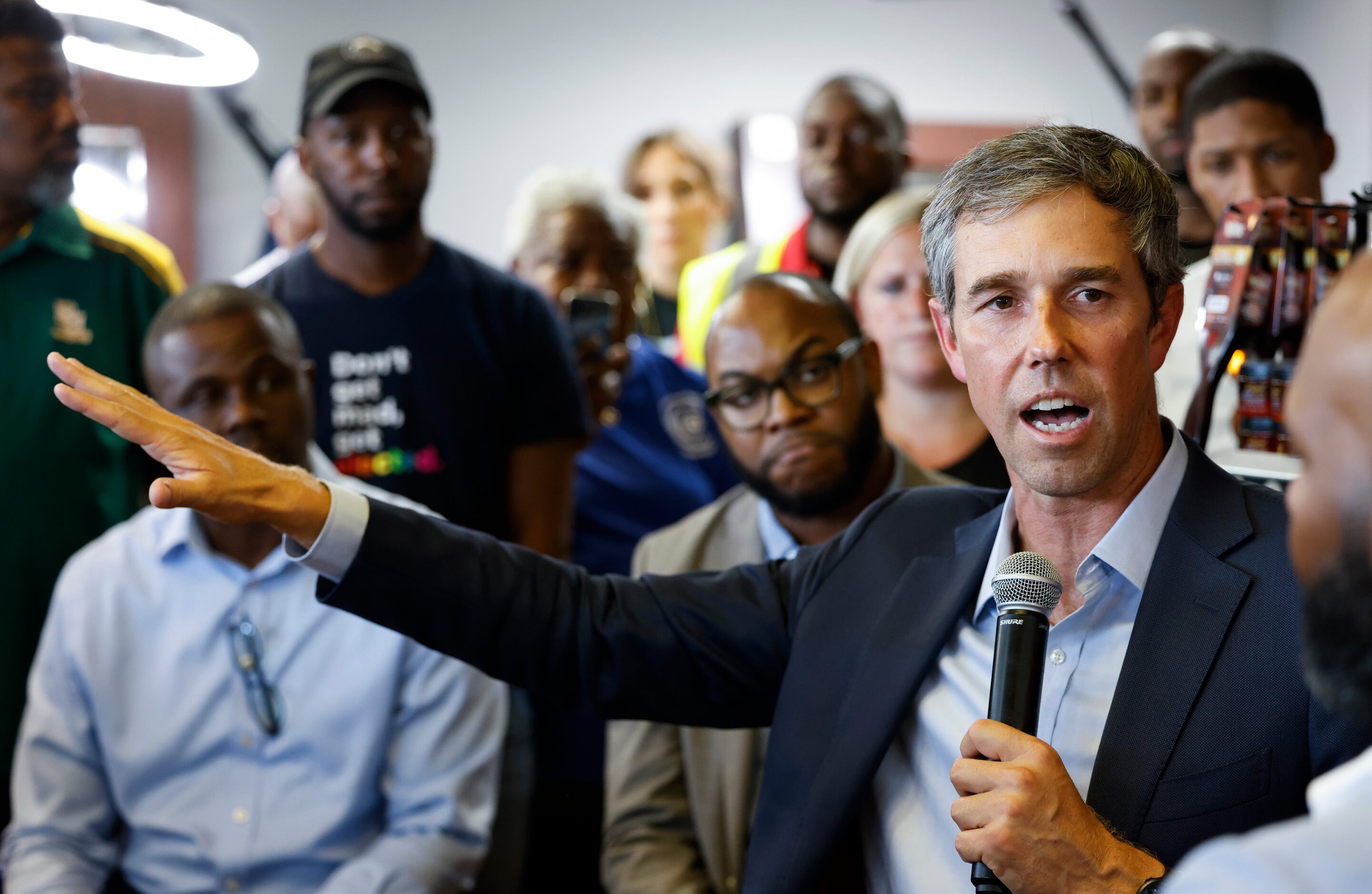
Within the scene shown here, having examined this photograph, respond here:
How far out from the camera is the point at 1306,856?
0.69m

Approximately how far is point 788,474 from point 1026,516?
0.71 m

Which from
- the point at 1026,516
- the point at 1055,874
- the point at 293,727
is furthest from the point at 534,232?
the point at 1055,874

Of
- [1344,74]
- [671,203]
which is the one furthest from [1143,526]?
[1344,74]

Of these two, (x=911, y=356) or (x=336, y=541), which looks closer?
(x=336, y=541)

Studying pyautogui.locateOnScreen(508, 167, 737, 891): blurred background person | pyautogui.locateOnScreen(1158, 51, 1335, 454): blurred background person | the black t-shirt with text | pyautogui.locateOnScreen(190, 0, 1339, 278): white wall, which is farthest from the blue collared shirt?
pyautogui.locateOnScreen(190, 0, 1339, 278): white wall

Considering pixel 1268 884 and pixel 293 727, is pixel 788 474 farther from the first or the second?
pixel 1268 884

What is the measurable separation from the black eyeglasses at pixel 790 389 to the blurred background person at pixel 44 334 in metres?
1.25

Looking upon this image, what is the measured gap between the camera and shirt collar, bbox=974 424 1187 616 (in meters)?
1.35

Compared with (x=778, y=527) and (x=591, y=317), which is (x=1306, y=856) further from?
(x=591, y=317)

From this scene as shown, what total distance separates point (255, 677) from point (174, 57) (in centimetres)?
333

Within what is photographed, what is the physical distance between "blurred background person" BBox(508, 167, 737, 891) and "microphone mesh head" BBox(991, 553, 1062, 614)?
4.85 ft

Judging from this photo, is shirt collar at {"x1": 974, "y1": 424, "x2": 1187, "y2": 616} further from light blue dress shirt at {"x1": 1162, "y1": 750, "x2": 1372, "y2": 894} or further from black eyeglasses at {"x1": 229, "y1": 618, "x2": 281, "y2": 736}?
black eyeglasses at {"x1": 229, "y1": 618, "x2": 281, "y2": 736}

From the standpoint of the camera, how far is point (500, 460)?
2.66m

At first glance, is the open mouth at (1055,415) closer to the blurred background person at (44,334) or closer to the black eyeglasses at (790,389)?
the black eyeglasses at (790,389)
